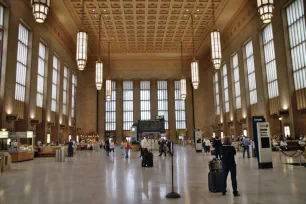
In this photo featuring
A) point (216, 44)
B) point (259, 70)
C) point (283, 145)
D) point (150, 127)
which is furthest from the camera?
point (150, 127)

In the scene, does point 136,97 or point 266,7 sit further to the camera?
point 136,97

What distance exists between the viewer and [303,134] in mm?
19625

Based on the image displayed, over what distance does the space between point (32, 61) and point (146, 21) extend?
13.1 meters

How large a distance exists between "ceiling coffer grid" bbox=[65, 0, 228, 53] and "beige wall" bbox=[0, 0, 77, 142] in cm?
340

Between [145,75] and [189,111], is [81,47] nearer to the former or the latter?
[145,75]

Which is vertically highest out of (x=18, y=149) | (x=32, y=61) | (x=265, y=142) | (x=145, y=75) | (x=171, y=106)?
(x=145, y=75)

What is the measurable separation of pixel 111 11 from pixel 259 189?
24280mm

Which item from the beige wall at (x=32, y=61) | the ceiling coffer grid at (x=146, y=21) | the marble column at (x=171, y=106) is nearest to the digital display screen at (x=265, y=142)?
the beige wall at (x=32, y=61)

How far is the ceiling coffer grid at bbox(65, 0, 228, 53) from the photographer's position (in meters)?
25.0

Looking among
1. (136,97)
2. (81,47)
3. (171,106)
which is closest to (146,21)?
(81,47)

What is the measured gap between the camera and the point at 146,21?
2850 cm

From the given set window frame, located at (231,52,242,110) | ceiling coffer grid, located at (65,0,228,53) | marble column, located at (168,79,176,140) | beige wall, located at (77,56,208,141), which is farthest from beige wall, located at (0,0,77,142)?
window frame, located at (231,52,242,110)

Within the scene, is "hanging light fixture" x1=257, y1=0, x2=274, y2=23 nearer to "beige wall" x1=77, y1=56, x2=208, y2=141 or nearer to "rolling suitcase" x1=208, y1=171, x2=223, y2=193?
"rolling suitcase" x1=208, y1=171, x2=223, y2=193

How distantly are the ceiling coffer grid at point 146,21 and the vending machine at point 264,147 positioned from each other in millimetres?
18041
